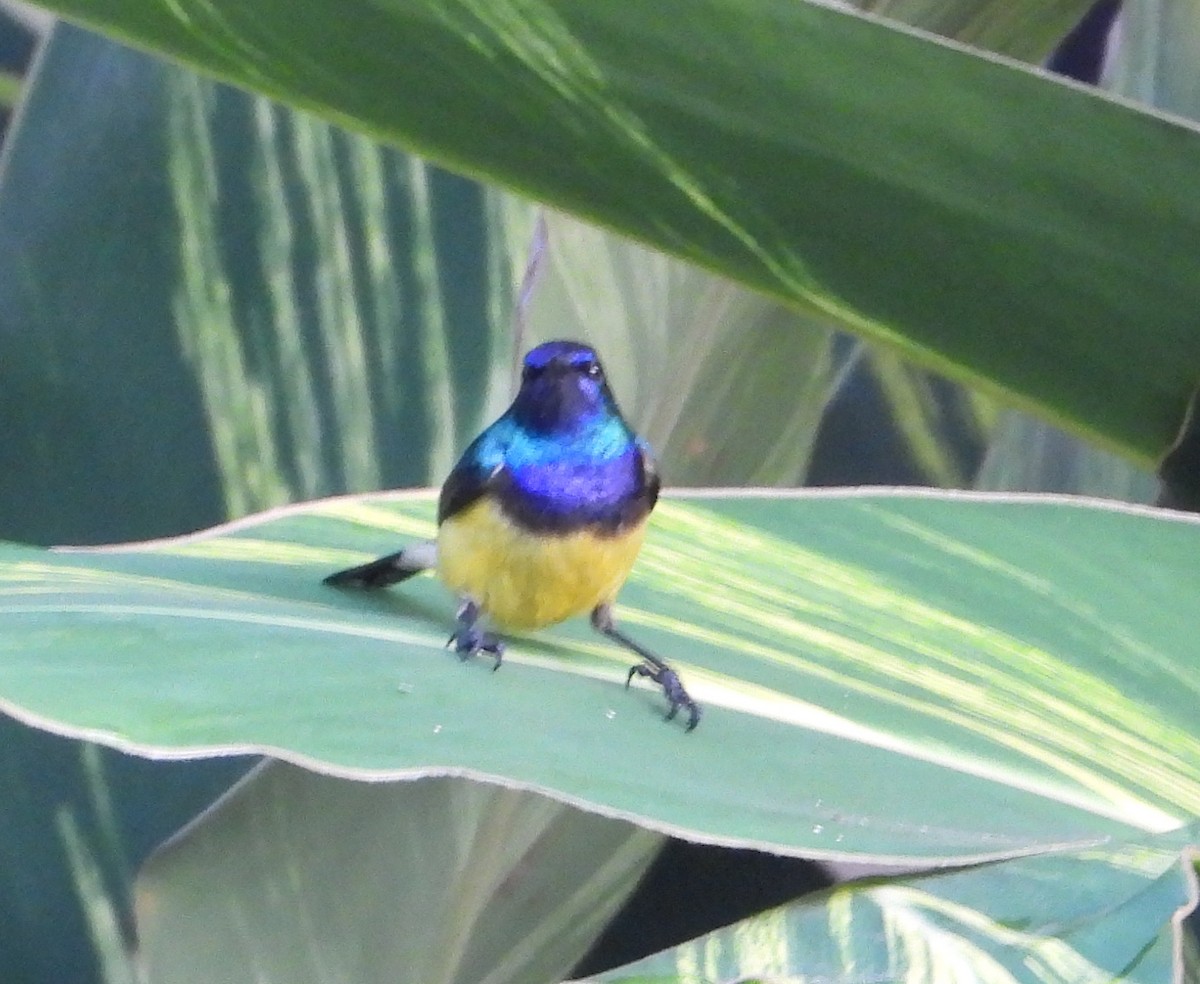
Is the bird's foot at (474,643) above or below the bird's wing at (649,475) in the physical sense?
below

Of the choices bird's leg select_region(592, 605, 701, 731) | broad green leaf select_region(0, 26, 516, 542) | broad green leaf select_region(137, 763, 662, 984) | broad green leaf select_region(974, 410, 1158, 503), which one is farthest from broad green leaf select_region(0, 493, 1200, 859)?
broad green leaf select_region(974, 410, 1158, 503)

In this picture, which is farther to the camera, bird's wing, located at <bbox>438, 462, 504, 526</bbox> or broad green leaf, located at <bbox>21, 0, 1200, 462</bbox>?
bird's wing, located at <bbox>438, 462, 504, 526</bbox>

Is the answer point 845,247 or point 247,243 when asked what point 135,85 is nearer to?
point 247,243

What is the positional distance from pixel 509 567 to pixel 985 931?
0.41m

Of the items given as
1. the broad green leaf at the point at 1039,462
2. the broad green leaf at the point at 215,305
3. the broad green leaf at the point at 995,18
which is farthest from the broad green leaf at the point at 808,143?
the broad green leaf at the point at 1039,462

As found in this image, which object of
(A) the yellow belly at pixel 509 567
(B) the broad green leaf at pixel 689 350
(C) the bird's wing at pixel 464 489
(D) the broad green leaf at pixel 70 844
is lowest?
(D) the broad green leaf at pixel 70 844

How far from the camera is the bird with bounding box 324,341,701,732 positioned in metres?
0.73

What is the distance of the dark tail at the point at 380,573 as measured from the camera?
0.69m

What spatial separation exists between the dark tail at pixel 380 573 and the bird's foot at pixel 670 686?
167 mm

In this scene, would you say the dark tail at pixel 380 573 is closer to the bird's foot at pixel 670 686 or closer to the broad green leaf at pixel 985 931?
the bird's foot at pixel 670 686

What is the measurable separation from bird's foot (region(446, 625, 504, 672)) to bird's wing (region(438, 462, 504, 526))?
3.5 inches

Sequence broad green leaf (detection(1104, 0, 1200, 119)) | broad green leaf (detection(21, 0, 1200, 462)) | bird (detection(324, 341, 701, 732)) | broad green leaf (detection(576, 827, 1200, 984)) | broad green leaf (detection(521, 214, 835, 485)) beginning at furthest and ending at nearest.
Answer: broad green leaf (detection(1104, 0, 1200, 119)), broad green leaf (detection(521, 214, 835, 485)), bird (detection(324, 341, 701, 732)), broad green leaf (detection(21, 0, 1200, 462)), broad green leaf (detection(576, 827, 1200, 984))

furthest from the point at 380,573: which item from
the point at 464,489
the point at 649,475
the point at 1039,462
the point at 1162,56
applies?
the point at 1162,56

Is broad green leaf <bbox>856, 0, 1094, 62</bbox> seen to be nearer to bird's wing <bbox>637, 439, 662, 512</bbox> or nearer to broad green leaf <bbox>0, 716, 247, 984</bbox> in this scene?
bird's wing <bbox>637, 439, 662, 512</bbox>
